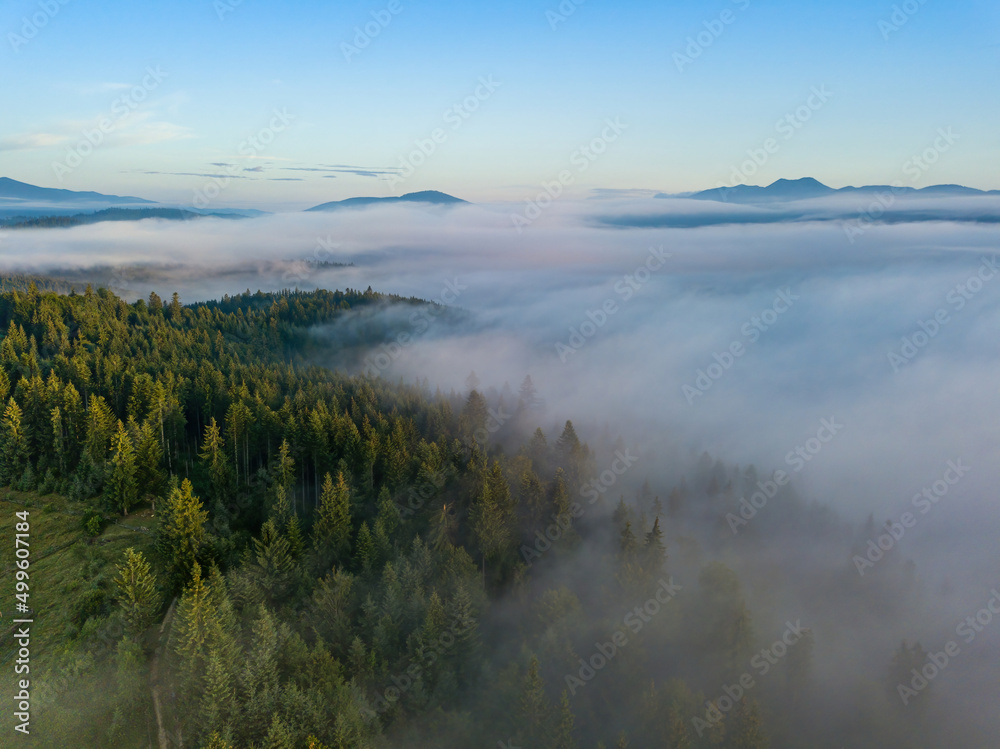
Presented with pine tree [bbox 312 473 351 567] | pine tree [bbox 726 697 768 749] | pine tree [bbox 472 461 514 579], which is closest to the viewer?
pine tree [bbox 726 697 768 749]

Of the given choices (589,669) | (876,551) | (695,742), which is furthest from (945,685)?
(589,669)

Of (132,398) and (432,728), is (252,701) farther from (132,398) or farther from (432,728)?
(132,398)

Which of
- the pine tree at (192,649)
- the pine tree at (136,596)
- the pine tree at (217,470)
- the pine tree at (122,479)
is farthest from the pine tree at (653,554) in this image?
the pine tree at (122,479)

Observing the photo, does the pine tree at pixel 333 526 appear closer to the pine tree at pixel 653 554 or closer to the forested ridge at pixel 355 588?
the forested ridge at pixel 355 588

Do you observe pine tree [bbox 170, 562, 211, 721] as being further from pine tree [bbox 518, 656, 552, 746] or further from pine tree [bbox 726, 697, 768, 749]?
pine tree [bbox 726, 697, 768, 749]


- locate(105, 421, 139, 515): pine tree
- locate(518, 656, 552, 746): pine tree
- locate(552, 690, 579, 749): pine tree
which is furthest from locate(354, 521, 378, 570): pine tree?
locate(105, 421, 139, 515): pine tree
